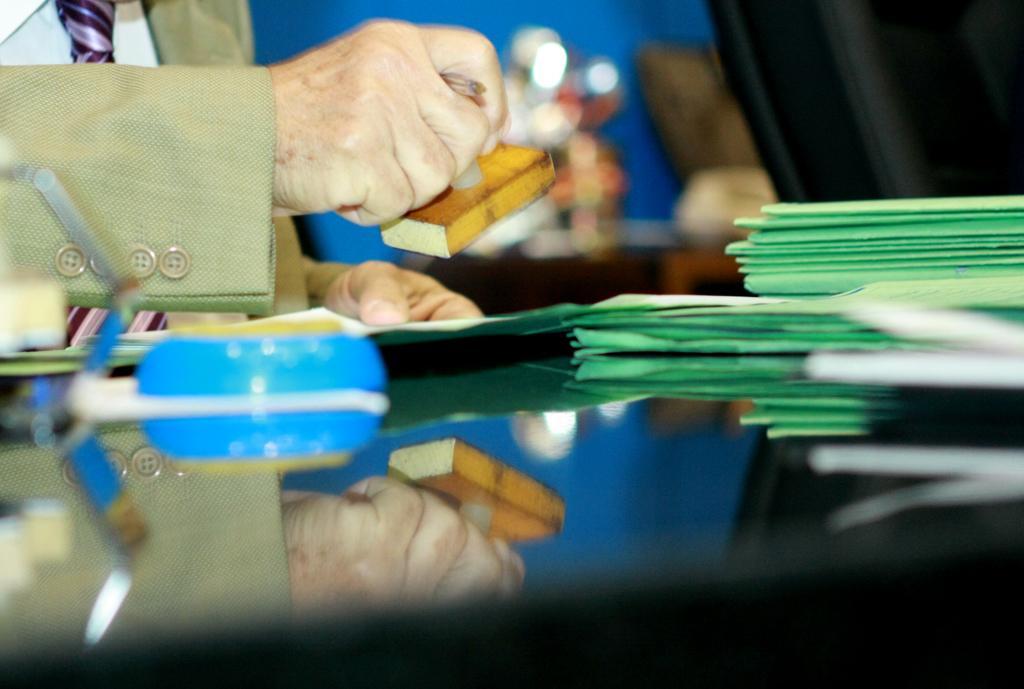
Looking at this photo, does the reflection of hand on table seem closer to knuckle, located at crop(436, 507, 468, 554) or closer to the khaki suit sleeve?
knuckle, located at crop(436, 507, 468, 554)

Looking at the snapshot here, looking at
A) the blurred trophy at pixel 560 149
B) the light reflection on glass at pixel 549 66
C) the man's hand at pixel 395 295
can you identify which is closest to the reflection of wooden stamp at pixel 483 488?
the man's hand at pixel 395 295

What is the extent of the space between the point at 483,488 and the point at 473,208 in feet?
1.24

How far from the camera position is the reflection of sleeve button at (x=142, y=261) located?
62 centimetres

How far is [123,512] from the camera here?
23 cm

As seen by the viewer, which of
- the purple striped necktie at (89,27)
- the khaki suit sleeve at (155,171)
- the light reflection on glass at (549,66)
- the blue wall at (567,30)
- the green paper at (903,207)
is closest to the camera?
the green paper at (903,207)

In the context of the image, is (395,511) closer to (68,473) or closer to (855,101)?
(68,473)

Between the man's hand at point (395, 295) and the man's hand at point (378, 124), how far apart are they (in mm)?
106

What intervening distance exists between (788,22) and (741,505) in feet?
2.92

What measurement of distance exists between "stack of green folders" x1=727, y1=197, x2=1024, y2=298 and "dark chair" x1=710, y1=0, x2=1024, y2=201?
47cm

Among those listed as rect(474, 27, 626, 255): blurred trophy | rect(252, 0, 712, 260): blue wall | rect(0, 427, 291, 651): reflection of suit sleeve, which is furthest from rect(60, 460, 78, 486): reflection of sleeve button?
rect(252, 0, 712, 260): blue wall

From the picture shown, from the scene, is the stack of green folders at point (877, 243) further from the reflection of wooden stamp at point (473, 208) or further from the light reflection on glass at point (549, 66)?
the light reflection on glass at point (549, 66)

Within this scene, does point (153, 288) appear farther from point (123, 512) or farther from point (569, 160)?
point (569, 160)

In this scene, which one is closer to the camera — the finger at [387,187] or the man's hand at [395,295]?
the finger at [387,187]

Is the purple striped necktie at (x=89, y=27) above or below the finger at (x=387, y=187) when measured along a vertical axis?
above
